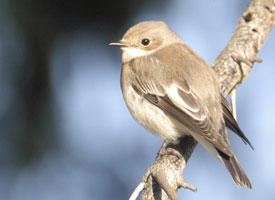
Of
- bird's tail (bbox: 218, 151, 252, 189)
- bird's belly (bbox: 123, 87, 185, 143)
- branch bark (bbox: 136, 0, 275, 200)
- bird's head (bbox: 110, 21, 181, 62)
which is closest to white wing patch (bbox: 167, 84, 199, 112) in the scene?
bird's belly (bbox: 123, 87, 185, 143)

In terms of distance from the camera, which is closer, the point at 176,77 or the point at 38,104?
the point at 176,77

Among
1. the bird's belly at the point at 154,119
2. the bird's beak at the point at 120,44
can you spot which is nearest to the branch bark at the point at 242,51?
the bird's belly at the point at 154,119

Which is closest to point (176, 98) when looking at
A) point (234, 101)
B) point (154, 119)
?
point (154, 119)

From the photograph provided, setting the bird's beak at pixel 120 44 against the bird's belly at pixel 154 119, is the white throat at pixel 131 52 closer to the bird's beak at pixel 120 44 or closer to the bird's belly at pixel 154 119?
the bird's beak at pixel 120 44

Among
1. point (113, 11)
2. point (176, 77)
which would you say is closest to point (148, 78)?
point (176, 77)

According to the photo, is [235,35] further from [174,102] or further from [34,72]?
[34,72]

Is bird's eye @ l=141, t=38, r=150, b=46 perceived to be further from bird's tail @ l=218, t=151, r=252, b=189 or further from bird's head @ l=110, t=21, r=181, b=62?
bird's tail @ l=218, t=151, r=252, b=189

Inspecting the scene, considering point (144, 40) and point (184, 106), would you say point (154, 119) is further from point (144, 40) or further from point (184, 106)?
point (144, 40)
